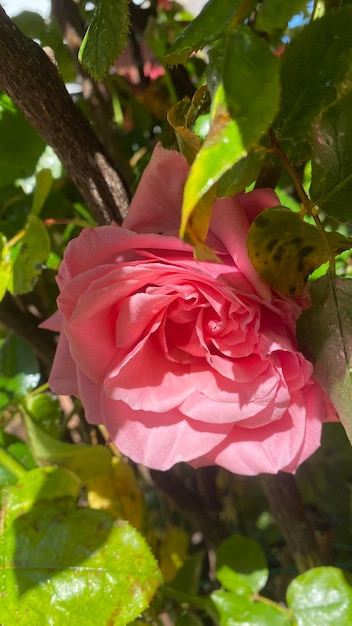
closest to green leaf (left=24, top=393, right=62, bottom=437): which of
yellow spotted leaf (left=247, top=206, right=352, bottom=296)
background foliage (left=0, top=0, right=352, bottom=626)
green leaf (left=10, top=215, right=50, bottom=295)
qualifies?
background foliage (left=0, top=0, right=352, bottom=626)

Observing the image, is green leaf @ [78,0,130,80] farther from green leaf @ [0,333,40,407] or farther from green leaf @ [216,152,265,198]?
green leaf @ [0,333,40,407]

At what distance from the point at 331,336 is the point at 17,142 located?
277mm

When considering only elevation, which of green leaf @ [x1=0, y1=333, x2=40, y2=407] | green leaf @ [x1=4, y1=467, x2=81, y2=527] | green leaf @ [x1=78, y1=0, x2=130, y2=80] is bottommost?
green leaf @ [x1=4, y1=467, x2=81, y2=527]

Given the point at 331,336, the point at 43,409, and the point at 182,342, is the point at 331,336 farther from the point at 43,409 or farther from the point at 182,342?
the point at 43,409

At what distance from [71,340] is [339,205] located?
0.12 metres

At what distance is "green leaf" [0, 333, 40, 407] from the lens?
0.43 meters

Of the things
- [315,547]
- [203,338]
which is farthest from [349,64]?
[315,547]

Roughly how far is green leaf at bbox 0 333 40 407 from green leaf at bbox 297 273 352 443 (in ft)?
0.89

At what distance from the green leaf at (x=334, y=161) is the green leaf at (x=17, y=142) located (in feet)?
0.80

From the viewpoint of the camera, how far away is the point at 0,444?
39 cm

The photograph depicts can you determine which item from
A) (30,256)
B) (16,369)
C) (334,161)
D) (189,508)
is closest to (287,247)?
(334,161)

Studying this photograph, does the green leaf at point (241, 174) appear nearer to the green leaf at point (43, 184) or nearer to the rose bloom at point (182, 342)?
the rose bloom at point (182, 342)

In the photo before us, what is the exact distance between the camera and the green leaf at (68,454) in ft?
1.20

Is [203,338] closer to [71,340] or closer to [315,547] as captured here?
[71,340]
